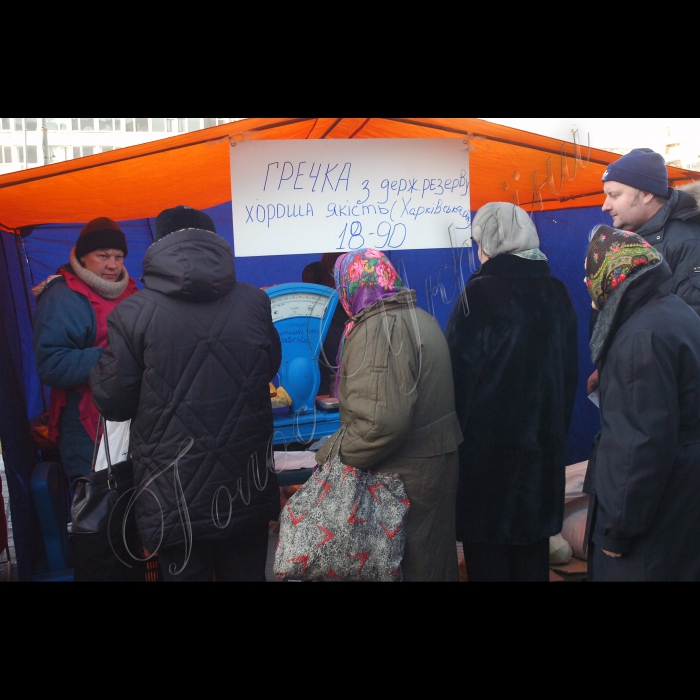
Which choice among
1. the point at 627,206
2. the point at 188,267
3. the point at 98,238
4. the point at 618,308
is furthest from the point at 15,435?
the point at 627,206

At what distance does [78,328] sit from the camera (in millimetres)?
2645

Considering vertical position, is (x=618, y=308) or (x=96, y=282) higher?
(x=96, y=282)

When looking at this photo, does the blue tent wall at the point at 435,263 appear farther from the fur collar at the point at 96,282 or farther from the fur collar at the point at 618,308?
the fur collar at the point at 618,308

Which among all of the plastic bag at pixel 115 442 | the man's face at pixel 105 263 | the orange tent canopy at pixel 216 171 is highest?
the orange tent canopy at pixel 216 171

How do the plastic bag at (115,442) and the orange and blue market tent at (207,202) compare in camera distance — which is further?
the orange and blue market tent at (207,202)

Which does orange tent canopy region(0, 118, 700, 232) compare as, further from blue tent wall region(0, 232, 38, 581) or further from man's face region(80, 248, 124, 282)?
blue tent wall region(0, 232, 38, 581)

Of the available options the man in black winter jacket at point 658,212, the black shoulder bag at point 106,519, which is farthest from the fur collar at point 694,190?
the black shoulder bag at point 106,519

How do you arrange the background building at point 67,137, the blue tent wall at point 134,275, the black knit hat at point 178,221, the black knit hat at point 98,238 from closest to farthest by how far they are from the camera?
1. the black knit hat at point 178,221
2. the black knit hat at point 98,238
3. the blue tent wall at point 134,275
4. the background building at point 67,137

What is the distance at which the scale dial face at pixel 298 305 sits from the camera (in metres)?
3.16

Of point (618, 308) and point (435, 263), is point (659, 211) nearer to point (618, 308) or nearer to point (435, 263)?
point (618, 308)

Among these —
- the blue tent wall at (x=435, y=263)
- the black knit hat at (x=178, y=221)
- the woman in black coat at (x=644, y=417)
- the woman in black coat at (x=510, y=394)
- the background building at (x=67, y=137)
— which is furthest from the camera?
the background building at (x=67, y=137)

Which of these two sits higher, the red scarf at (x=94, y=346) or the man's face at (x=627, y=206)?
the man's face at (x=627, y=206)

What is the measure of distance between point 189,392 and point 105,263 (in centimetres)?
110

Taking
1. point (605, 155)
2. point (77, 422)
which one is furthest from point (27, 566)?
point (605, 155)
